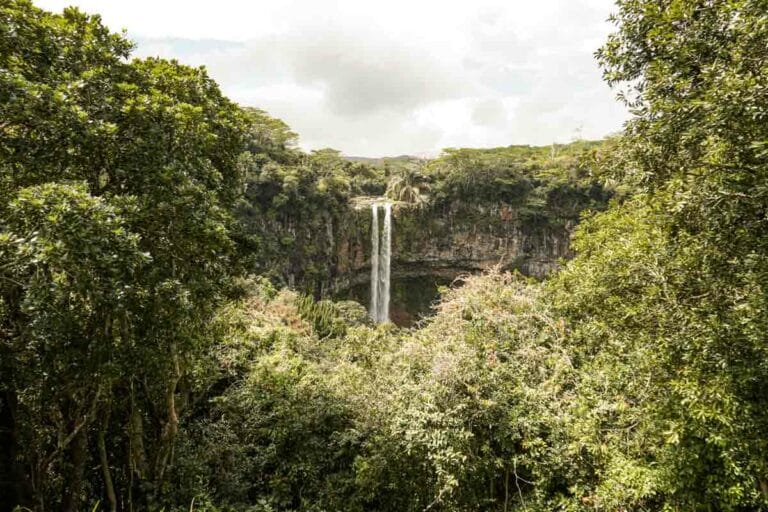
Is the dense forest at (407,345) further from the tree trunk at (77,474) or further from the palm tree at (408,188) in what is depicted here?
the palm tree at (408,188)

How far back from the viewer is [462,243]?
35.0m

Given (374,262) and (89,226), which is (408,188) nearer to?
(374,262)

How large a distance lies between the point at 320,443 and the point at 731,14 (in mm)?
7637

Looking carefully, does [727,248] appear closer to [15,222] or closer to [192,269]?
[192,269]

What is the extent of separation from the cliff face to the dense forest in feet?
79.3

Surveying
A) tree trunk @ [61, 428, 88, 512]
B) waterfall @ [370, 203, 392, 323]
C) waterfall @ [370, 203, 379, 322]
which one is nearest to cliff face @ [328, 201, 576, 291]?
waterfall @ [370, 203, 379, 322]

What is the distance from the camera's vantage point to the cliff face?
33.0 m

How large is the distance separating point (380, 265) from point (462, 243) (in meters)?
6.94

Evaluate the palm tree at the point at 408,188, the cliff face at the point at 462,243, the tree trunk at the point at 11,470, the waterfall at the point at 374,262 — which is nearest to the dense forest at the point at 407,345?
the tree trunk at the point at 11,470

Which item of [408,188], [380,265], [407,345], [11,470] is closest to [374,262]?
[380,265]

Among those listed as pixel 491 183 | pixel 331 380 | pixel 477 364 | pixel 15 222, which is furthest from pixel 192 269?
pixel 491 183

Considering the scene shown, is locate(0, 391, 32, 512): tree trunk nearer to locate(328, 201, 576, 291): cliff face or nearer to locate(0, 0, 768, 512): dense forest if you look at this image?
locate(0, 0, 768, 512): dense forest

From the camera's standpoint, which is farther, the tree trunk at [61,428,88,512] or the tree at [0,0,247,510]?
the tree trunk at [61,428,88,512]

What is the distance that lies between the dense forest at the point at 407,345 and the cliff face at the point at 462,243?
2416 centimetres
